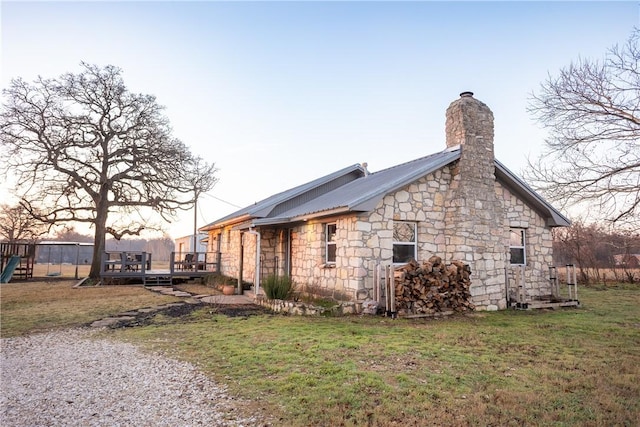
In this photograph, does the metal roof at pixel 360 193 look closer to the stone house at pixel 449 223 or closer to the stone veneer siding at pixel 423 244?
the stone house at pixel 449 223

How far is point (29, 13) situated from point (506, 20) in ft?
42.9

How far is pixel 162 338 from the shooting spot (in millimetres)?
7102

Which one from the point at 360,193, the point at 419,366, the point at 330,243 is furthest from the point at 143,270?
the point at 419,366

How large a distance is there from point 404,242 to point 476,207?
→ 2.28m

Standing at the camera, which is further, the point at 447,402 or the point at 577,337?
the point at 577,337

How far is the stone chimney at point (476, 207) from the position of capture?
1034 centimetres

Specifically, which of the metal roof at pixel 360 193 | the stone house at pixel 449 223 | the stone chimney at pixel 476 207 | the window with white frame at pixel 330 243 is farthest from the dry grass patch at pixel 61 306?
the stone chimney at pixel 476 207

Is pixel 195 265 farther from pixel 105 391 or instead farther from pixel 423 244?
pixel 105 391

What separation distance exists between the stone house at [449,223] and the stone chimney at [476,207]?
0.03 metres

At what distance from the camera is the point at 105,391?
14.4 ft

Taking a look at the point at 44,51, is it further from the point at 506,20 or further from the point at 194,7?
the point at 506,20

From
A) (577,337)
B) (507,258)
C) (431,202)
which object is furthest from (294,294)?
(577,337)

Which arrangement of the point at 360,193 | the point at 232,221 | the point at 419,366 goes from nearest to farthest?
the point at 419,366
the point at 360,193
the point at 232,221

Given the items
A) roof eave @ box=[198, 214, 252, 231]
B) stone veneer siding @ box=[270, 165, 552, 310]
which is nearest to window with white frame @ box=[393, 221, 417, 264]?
stone veneer siding @ box=[270, 165, 552, 310]
